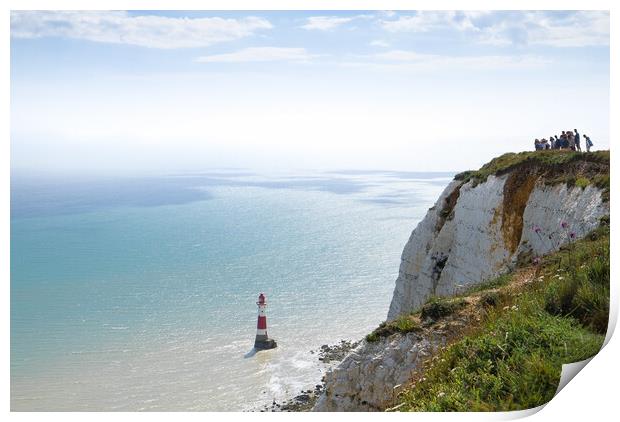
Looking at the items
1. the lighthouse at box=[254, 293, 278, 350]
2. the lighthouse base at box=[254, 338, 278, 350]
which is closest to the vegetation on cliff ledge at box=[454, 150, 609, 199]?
the lighthouse at box=[254, 293, 278, 350]

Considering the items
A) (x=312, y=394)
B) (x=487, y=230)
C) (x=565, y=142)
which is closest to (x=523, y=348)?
(x=487, y=230)

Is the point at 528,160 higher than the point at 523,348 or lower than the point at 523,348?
higher

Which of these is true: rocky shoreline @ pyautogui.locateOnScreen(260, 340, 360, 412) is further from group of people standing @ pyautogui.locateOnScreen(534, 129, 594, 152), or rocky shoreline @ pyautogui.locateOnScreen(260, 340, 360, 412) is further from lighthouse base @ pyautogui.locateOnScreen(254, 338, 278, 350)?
group of people standing @ pyautogui.locateOnScreen(534, 129, 594, 152)

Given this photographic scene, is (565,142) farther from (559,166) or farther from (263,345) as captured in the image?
(263,345)

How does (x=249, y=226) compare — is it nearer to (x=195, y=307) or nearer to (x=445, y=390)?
(x=195, y=307)

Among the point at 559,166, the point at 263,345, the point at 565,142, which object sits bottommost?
the point at 263,345

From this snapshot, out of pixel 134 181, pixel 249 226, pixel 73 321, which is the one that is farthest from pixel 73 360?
pixel 249 226
